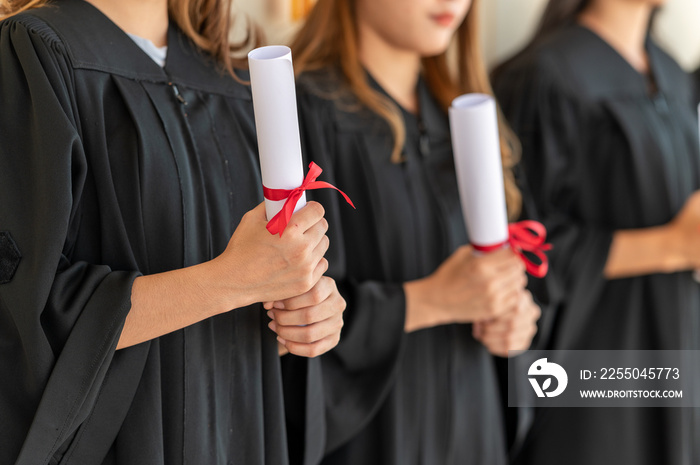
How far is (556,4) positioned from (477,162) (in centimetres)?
→ 104

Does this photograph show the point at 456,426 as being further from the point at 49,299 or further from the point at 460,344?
the point at 49,299

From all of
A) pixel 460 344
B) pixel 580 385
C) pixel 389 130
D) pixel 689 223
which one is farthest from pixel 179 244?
pixel 689 223

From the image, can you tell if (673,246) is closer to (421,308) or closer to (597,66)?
(597,66)

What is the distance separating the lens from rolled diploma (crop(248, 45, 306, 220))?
851mm

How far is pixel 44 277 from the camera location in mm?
896

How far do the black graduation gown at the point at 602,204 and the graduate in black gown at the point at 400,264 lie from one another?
28cm

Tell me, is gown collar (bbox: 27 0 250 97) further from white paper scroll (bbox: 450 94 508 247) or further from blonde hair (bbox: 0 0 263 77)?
white paper scroll (bbox: 450 94 508 247)

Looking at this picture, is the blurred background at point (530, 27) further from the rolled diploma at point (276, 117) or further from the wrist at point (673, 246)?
the rolled diploma at point (276, 117)

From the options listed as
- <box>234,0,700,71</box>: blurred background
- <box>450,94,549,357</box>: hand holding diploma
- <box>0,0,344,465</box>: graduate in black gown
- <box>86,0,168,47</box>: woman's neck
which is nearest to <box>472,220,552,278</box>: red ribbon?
<box>450,94,549,357</box>: hand holding diploma

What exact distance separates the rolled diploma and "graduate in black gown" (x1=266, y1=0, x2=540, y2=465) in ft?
1.51

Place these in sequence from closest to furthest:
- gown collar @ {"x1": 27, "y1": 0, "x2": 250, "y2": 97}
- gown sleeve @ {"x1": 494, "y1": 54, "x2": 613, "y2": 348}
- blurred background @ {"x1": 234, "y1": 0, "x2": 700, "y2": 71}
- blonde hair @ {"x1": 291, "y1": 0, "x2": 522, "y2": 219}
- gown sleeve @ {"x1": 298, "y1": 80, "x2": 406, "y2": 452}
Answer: gown collar @ {"x1": 27, "y1": 0, "x2": 250, "y2": 97} < gown sleeve @ {"x1": 298, "y1": 80, "x2": 406, "y2": 452} < blonde hair @ {"x1": 291, "y1": 0, "x2": 522, "y2": 219} < gown sleeve @ {"x1": 494, "y1": 54, "x2": 613, "y2": 348} < blurred background @ {"x1": 234, "y1": 0, "x2": 700, "y2": 71}

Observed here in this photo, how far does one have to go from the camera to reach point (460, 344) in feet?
5.24

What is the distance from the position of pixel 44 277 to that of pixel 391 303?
71 centimetres

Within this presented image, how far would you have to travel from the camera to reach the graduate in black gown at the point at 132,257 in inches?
36.0
